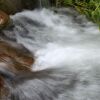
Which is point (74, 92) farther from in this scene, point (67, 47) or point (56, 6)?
point (56, 6)

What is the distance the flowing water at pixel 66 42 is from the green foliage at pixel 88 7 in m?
0.13

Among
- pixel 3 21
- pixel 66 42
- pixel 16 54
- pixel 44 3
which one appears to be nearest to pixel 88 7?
pixel 44 3

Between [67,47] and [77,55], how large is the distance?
429 mm

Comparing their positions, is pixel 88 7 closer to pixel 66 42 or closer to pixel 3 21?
pixel 66 42

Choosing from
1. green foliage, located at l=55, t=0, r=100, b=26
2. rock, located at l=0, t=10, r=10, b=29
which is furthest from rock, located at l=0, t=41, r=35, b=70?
green foliage, located at l=55, t=0, r=100, b=26

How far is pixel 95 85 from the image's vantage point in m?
4.09

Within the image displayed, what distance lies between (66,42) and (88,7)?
1.27 metres

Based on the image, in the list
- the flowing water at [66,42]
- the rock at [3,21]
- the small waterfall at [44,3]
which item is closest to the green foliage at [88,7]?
the flowing water at [66,42]

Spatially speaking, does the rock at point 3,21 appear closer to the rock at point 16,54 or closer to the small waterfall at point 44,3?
the rock at point 16,54

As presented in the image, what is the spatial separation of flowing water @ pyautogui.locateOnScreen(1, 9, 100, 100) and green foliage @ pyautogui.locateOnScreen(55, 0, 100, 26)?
134 mm

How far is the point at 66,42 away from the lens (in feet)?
18.4

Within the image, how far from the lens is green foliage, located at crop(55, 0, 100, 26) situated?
5914mm

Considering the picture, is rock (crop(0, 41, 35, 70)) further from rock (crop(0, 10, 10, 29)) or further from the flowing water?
rock (crop(0, 10, 10, 29))

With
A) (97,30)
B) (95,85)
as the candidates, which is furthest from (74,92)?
(97,30)
